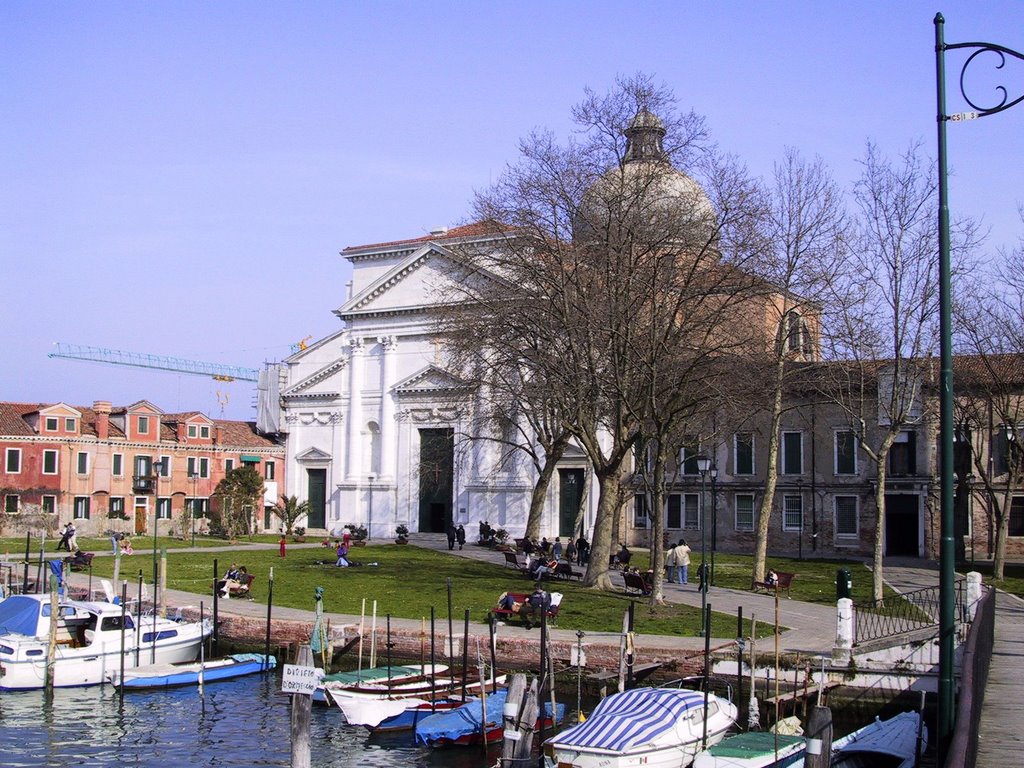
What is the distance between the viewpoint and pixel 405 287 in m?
66.4

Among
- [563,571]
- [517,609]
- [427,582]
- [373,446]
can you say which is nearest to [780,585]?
[563,571]

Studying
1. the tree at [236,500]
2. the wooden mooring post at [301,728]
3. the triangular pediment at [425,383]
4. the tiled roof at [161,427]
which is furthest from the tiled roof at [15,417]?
the wooden mooring post at [301,728]

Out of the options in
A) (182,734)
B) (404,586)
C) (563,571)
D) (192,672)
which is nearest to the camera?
(182,734)

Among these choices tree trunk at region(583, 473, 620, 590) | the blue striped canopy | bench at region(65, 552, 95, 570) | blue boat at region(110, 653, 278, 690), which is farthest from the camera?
bench at region(65, 552, 95, 570)

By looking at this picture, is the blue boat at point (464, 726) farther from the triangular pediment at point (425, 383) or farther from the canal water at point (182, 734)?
the triangular pediment at point (425, 383)

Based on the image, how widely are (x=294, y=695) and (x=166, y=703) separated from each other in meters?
9.93

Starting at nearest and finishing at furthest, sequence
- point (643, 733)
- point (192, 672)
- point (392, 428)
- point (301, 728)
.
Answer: point (301, 728) < point (643, 733) < point (192, 672) < point (392, 428)

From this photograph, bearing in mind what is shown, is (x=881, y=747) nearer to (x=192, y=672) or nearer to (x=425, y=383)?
(x=192, y=672)

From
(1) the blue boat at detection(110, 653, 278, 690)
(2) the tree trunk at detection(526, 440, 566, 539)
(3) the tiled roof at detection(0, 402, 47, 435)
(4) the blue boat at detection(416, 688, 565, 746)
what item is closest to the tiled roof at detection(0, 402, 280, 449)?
(3) the tiled roof at detection(0, 402, 47, 435)

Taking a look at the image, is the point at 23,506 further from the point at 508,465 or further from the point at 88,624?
the point at 88,624

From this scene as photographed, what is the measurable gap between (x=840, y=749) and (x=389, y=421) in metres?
49.9

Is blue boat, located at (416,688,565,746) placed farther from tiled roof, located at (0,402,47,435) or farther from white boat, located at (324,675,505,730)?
tiled roof, located at (0,402,47,435)

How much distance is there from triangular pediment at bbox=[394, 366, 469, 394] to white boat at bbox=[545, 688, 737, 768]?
43.4 meters

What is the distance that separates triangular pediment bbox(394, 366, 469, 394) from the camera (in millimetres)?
64062
